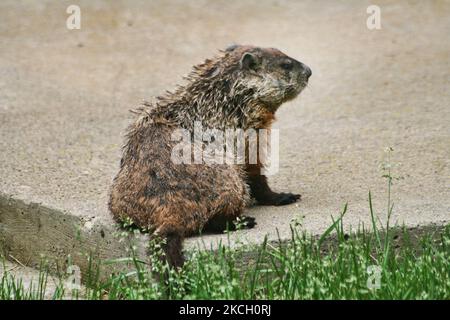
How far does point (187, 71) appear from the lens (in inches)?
398

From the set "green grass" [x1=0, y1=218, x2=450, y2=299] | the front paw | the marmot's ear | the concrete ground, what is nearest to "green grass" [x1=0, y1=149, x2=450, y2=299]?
"green grass" [x1=0, y1=218, x2=450, y2=299]

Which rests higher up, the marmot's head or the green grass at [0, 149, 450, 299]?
the marmot's head

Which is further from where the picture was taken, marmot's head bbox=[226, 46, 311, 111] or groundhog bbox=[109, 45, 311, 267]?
marmot's head bbox=[226, 46, 311, 111]

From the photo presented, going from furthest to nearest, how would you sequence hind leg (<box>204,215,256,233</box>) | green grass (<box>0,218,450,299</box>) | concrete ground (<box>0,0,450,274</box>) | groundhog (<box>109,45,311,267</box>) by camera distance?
concrete ground (<box>0,0,450,274</box>) < hind leg (<box>204,215,256,233</box>) < groundhog (<box>109,45,311,267</box>) < green grass (<box>0,218,450,299</box>)

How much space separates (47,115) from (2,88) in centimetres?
97

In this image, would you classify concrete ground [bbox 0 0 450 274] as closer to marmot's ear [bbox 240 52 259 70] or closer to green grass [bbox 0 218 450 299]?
green grass [bbox 0 218 450 299]

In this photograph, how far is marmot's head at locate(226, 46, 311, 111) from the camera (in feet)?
21.3

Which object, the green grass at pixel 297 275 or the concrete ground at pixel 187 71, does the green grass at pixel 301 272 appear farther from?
the concrete ground at pixel 187 71

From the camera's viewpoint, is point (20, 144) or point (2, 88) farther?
point (2, 88)

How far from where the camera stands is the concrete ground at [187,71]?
6.27m

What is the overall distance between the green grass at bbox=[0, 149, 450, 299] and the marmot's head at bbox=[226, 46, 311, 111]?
130 centimetres
